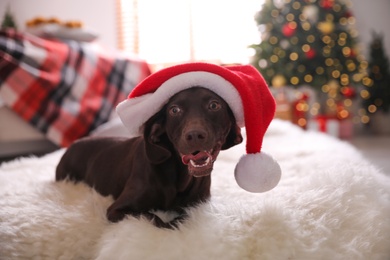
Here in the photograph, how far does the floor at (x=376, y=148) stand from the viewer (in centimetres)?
314

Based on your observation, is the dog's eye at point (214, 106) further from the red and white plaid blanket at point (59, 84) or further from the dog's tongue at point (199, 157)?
the red and white plaid blanket at point (59, 84)

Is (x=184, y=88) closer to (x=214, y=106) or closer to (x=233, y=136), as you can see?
(x=214, y=106)

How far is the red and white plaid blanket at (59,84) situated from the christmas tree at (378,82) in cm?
330

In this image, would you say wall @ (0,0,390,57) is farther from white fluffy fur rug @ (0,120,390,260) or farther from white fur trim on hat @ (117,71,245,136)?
white fur trim on hat @ (117,71,245,136)

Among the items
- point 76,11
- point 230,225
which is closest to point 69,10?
point 76,11

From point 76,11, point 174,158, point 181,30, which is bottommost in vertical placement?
point 174,158

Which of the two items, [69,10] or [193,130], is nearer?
[193,130]

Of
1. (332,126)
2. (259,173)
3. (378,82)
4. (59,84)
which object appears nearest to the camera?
A: (259,173)

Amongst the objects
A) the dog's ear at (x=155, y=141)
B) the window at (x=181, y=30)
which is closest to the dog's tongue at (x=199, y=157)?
the dog's ear at (x=155, y=141)

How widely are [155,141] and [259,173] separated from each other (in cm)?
35

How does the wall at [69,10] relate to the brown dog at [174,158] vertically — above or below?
above

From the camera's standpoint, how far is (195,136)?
42.3 inches

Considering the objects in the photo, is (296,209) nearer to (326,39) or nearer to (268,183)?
(268,183)

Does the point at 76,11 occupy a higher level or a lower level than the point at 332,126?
higher
